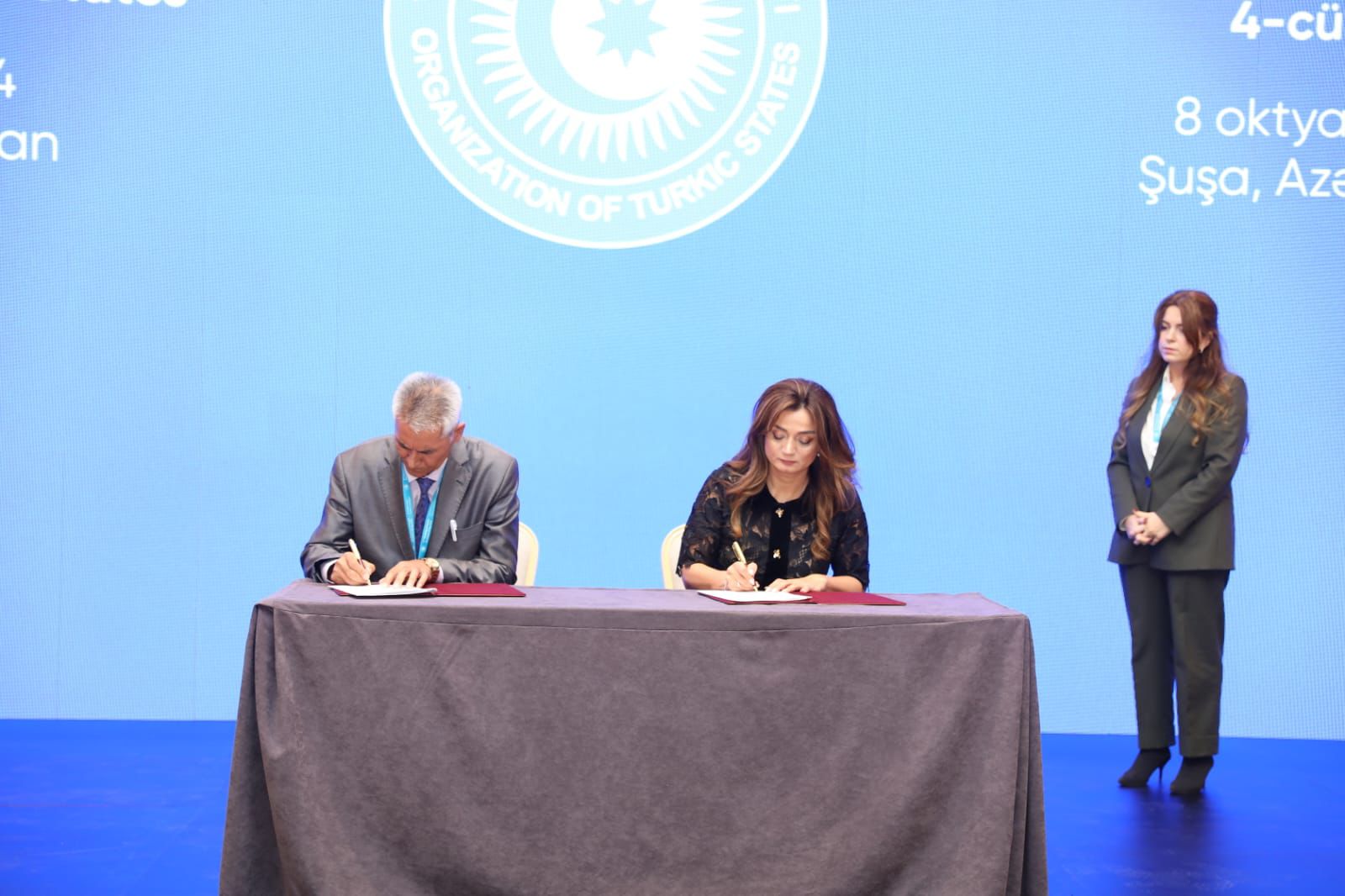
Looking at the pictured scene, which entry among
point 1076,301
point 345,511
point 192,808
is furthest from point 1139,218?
point 192,808

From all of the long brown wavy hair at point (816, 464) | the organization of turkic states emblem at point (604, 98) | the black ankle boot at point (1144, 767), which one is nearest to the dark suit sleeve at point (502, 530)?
the long brown wavy hair at point (816, 464)

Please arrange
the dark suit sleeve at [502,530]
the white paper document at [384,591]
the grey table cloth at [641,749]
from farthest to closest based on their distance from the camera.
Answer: the dark suit sleeve at [502,530], the white paper document at [384,591], the grey table cloth at [641,749]

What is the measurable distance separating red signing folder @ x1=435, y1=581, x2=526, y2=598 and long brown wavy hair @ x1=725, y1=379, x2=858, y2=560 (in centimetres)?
68

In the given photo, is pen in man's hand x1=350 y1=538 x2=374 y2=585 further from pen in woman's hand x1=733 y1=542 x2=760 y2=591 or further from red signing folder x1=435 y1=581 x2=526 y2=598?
pen in woman's hand x1=733 y1=542 x2=760 y2=591

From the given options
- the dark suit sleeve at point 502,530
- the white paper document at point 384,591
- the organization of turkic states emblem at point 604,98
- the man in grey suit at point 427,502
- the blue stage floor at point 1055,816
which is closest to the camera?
the white paper document at point 384,591

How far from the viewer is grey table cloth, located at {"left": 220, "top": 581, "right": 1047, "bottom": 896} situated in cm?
249

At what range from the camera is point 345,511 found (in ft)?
10.7

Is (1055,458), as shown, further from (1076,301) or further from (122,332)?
(122,332)

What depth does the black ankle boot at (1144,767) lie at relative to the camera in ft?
13.0

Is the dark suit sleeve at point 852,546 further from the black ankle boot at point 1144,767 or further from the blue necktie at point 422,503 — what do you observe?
the black ankle boot at point 1144,767

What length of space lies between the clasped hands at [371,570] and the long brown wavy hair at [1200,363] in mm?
2357

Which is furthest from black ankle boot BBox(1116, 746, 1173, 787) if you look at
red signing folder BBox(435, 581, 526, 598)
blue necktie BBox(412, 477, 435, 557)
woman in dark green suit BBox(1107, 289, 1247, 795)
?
blue necktie BBox(412, 477, 435, 557)

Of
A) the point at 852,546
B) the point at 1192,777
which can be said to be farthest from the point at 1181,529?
the point at 852,546

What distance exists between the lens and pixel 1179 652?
3951 mm
